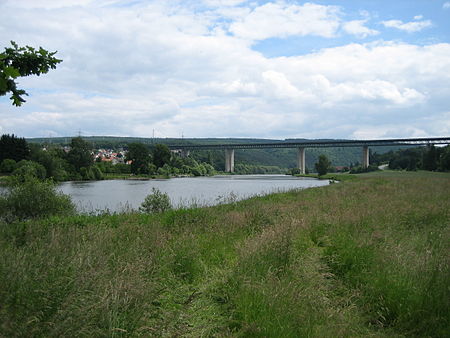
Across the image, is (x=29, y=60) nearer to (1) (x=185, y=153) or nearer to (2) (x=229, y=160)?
(2) (x=229, y=160)

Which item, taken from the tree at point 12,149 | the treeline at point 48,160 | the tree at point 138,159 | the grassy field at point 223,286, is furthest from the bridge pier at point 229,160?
the grassy field at point 223,286

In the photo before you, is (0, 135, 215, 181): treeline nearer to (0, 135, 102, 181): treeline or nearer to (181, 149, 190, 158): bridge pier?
(0, 135, 102, 181): treeline

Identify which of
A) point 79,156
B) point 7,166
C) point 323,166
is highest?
point 79,156

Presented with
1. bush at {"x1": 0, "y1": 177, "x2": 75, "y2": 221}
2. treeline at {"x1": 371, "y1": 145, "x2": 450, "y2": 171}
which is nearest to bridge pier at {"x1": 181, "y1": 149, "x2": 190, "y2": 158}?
treeline at {"x1": 371, "y1": 145, "x2": 450, "y2": 171}

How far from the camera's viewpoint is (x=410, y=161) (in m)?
92.4

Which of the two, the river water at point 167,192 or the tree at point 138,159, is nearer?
the river water at point 167,192

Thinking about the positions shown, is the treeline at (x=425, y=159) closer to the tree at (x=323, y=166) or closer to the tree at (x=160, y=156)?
the tree at (x=323, y=166)

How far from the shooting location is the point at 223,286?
5051 mm

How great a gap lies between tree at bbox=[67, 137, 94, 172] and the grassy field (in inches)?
3260

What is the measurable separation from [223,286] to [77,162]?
3412 inches

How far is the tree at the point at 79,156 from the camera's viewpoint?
84644 mm

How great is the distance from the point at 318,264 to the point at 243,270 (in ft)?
4.32

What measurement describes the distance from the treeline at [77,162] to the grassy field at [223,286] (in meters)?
47.4

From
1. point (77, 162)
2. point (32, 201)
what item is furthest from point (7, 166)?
point (32, 201)
